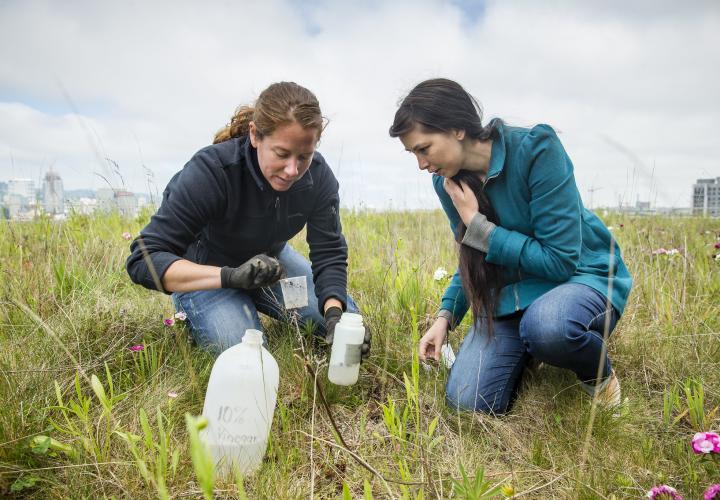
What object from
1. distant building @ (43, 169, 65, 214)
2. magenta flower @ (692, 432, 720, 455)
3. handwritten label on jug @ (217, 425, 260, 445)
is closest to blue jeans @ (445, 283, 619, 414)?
magenta flower @ (692, 432, 720, 455)

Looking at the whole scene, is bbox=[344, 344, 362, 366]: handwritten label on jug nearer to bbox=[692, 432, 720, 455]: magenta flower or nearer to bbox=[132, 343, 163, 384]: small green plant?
bbox=[132, 343, 163, 384]: small green plant

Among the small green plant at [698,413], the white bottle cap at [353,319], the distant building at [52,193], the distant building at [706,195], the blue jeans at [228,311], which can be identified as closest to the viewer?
the small green plant at [698,413]

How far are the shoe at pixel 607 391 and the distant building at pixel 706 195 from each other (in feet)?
13.2

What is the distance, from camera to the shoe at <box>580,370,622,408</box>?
2.15 meters

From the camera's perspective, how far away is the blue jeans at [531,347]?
2156mm

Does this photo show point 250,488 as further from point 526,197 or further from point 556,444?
point 526,197

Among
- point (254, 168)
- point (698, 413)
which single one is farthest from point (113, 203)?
point (698, 413)

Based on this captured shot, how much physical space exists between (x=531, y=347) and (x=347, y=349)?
0.86m

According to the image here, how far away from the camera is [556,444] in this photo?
1.90 meters

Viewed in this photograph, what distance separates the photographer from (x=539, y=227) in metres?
2.32

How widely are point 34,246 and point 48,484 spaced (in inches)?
100

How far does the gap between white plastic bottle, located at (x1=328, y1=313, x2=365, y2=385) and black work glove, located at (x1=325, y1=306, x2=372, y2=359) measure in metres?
0.08

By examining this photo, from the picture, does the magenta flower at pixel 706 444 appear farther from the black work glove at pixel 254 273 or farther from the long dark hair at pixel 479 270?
the black work glove at pixel 254 273

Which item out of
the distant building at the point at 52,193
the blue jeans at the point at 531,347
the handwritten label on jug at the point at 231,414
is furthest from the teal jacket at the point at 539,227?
the distant building at the point at 52,193
